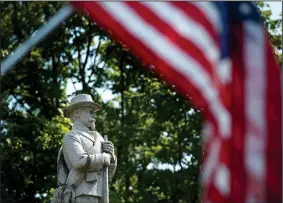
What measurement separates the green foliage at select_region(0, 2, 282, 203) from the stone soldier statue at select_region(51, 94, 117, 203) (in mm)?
10702

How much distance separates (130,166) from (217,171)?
20937 millimetres

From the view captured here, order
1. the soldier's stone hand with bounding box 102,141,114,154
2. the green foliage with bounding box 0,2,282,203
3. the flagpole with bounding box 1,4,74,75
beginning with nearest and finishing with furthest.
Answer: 1. the flagpole with bounding box 1,4,74,75
2. the soldier's stone hand with bounding box 102,141,114,154
3. the green foliage with bounding box 0,2,282,203

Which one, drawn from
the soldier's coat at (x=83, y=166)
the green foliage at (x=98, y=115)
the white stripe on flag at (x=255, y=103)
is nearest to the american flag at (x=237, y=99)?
the white stripe on flag at (x=255, y=103)

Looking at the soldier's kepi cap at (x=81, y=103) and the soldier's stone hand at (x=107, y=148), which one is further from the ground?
the soldier's kepi cap at (x=81, y=103)

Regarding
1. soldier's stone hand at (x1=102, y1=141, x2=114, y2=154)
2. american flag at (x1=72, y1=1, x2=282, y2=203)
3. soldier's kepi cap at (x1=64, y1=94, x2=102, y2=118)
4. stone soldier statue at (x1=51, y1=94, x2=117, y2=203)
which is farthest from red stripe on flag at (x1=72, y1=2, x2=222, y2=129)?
soldier's kepi cap at (x1=64, y1=94, x2=102, y2=118)

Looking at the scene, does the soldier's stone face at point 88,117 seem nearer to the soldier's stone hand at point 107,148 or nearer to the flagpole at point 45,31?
the soldier's stone hand at point 107,148

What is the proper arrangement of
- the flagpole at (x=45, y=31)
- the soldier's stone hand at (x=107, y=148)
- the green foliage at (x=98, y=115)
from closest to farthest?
1. the flagpole at (x=45, y=31)
2. the soldier's stone hand at (x=107, y=148)
3. the green foliage at (x=98, y=115)

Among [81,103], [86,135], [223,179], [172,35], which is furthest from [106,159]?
[223,179]

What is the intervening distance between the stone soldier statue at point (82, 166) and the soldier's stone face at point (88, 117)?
0.02 meters

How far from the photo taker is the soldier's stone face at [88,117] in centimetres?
1134

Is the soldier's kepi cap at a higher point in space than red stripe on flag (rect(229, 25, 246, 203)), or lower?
higher

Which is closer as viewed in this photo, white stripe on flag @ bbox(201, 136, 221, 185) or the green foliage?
white stripe on flag @ bbox(201, 136, 221, 185)

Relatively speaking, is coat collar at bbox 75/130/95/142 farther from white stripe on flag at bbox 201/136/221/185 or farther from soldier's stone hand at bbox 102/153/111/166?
white stripe on flag at bbox 201/136/221/185

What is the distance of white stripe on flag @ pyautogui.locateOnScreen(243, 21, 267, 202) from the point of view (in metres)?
3.97
